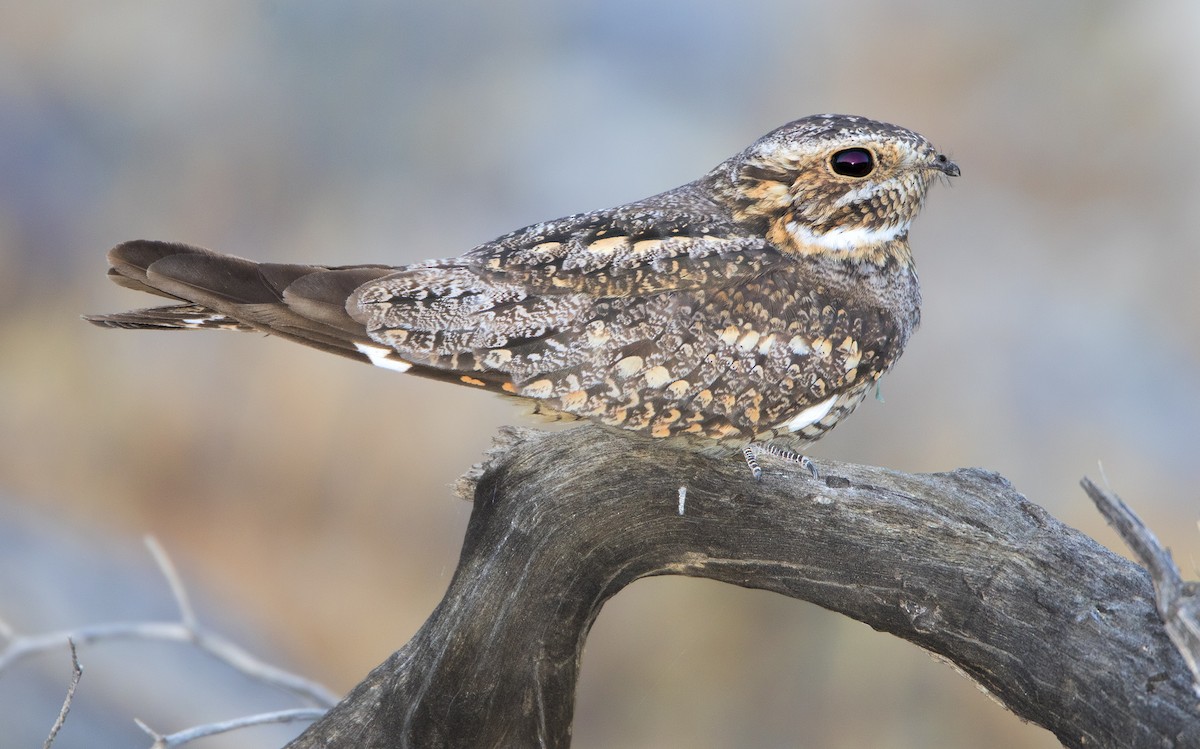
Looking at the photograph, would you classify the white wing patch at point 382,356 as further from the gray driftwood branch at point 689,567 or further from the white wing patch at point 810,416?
the white wing patch at point 810,416

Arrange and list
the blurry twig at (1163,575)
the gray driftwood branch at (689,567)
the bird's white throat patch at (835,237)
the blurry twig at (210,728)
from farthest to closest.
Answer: the bird's white throat patch at (835,237) → the blurry twig at (210,728) → the gray driftwood branch at (689,567) → the blurry twig at (1163,575)

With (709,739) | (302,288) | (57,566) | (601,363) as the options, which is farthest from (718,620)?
(57,566)

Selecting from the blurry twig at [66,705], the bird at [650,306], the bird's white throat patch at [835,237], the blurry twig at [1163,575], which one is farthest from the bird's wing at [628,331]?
the blurry twig at [66,705]

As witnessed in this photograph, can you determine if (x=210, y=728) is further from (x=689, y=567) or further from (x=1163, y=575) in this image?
(x=1163, y=575)

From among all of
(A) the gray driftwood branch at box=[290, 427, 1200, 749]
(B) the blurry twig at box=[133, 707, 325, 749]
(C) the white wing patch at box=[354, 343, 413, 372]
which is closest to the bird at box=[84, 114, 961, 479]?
(C) the white wing patch at box=[354, 343, 413, 372]

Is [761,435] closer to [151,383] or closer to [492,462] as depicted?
[492,462]

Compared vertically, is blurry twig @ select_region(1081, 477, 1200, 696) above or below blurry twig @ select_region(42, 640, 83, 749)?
above

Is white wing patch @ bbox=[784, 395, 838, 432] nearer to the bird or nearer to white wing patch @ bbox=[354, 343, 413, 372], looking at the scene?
the bird

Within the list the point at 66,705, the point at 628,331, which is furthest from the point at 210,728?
the point at 628,331
